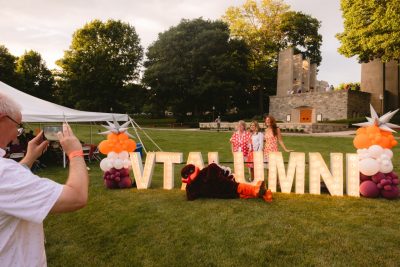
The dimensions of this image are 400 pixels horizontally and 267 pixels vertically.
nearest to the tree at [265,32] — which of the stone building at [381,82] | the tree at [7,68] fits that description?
the stone building at [381,82]

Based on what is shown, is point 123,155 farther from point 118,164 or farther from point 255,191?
point 255,191

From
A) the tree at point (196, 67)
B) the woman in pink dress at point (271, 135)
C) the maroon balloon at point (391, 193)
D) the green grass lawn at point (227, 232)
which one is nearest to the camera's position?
the green grass lawn at point (227, 232)

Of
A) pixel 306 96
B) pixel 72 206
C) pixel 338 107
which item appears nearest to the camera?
pixel 72 206

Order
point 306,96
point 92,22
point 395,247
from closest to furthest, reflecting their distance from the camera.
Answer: point 395,247 → point 306,96 → point 92,22

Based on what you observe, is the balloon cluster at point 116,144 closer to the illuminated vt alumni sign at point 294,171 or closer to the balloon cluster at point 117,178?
the illuminated vt alumni sign at point 294,171

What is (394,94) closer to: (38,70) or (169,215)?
(169,215)

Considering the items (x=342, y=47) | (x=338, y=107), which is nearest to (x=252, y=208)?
(x=342, y=47)

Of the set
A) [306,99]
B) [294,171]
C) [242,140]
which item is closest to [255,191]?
[294,171]

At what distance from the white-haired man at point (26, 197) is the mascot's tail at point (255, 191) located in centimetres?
568

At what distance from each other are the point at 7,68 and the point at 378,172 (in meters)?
51.1

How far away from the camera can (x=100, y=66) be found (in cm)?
4653

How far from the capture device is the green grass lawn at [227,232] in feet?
14.1

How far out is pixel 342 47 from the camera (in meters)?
29.2

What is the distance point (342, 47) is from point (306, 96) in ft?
27.4
